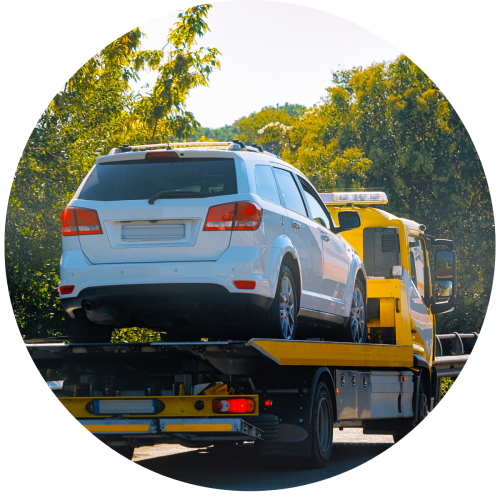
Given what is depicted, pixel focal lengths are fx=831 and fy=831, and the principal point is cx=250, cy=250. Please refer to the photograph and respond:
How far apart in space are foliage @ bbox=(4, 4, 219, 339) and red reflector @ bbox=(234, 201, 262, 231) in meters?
10.8

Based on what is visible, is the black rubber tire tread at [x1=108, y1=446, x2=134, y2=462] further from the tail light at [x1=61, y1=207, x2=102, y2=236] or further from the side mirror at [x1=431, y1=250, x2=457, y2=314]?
the side mirror at [x1=431, y1=250, x2=457, y2=314]

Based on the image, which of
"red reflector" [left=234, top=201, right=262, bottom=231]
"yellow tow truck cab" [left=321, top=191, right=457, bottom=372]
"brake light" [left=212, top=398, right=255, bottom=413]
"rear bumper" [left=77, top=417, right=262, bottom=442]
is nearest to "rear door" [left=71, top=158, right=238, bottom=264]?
"red reflector" [left=234, top=201, right=262, bottom=231]

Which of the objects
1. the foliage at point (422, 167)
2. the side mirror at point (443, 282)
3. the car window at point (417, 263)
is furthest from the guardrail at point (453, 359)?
the foliage at point (422, 167)

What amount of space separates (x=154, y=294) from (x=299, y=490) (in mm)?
2136

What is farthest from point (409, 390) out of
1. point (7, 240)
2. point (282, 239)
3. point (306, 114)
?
point (306, 114)

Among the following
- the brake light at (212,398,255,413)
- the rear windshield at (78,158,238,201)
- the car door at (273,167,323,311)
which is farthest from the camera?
the car door at (273,167,323,311)

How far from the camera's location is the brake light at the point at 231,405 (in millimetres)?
7281

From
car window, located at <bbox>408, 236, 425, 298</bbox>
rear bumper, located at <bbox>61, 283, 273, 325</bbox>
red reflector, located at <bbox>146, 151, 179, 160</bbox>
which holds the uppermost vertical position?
red reflector, located at <bbox>146, 151, 179, 160</bbox>

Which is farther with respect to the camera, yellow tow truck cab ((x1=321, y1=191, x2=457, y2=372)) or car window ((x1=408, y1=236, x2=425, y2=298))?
car window ((x1=408, y1=236, x2=425, y2=298))

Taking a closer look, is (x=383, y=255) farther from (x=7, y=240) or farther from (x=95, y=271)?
(x=7, y=240)

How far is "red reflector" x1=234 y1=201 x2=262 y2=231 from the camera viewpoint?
23.7ft

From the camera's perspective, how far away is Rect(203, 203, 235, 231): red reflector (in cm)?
718

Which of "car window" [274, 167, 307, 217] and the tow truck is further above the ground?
"car window" [274, 167, 307, 217]

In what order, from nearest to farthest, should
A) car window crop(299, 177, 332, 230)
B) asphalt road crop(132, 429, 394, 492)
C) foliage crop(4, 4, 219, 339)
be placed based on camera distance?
asphalt road crop(132, 429, 394, 492) → car window crop(299, 177, 332, 230) → foliage crop(4, 4, 219, 339)
